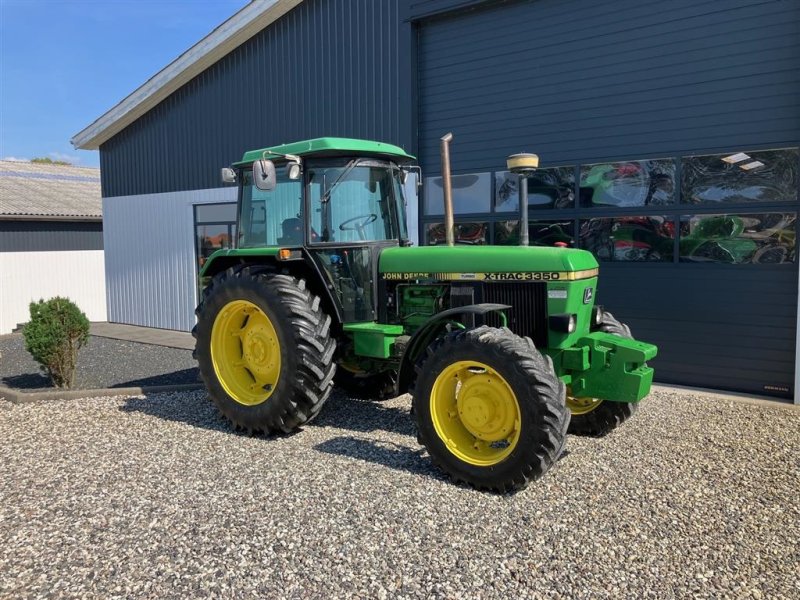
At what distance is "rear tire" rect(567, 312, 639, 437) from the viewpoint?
200 inches

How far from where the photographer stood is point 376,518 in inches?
145

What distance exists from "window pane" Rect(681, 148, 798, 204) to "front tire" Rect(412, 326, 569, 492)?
3990 millimetres

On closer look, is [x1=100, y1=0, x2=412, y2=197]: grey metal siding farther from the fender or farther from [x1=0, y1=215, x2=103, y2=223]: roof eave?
the fender

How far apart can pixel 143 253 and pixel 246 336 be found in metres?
8.15

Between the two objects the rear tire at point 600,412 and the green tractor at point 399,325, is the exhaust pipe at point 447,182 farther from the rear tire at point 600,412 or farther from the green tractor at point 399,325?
the rear tire at point 600,412

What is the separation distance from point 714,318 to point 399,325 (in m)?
3.74

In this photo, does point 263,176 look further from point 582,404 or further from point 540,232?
point 540,232

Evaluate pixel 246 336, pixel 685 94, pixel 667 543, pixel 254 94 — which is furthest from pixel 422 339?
pixel 254 94

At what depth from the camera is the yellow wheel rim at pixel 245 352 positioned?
18.5ft

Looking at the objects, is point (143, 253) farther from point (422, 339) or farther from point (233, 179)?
point (422, 339)

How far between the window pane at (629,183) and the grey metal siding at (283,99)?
259 centimetres

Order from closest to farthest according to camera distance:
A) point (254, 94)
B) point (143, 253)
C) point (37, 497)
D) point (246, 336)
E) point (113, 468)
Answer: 1. point (37, 497)
2. point (113, 468)
3. point (246, 336)
4. point (254, 94)
5. point (143, 253)

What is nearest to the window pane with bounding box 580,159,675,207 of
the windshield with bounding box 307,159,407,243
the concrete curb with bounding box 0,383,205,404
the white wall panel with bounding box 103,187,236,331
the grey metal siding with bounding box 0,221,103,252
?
the windshield with bounding box 307,159,407,243

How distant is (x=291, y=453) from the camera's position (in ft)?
16.0
